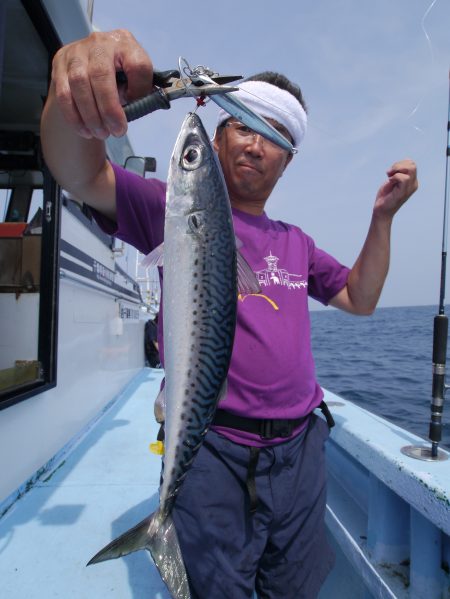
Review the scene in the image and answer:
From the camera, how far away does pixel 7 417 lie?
265 cm

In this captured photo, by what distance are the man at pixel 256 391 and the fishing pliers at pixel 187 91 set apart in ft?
1.14

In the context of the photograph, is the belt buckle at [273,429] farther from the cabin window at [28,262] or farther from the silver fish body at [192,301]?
the cabin window at [28,262]

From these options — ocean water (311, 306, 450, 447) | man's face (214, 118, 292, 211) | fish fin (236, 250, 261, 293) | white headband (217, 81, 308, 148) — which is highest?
A: white headband (217, 81, 308, 148)

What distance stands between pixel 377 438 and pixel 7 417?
2.30m

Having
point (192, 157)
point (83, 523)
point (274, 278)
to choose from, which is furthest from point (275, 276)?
point (83, 523)

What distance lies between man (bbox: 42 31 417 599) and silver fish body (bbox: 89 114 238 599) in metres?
0.27

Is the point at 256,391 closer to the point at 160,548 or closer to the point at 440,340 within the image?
the point at 160,548

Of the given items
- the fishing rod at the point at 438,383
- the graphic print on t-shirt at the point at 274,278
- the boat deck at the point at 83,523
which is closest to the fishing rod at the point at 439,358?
the fishing rod at the point at 438,383

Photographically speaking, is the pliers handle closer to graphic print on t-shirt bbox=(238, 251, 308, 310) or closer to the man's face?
the man's face

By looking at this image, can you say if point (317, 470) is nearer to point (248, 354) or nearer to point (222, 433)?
point (222, 433)

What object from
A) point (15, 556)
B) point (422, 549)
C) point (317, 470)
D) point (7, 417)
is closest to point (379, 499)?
point (422, 549)

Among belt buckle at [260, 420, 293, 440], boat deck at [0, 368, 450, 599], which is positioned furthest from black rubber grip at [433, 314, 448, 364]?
belt buckle at [260, 420, 293, 440]

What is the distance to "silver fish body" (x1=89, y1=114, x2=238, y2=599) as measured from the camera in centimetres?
123

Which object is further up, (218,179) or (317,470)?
(218,179)
